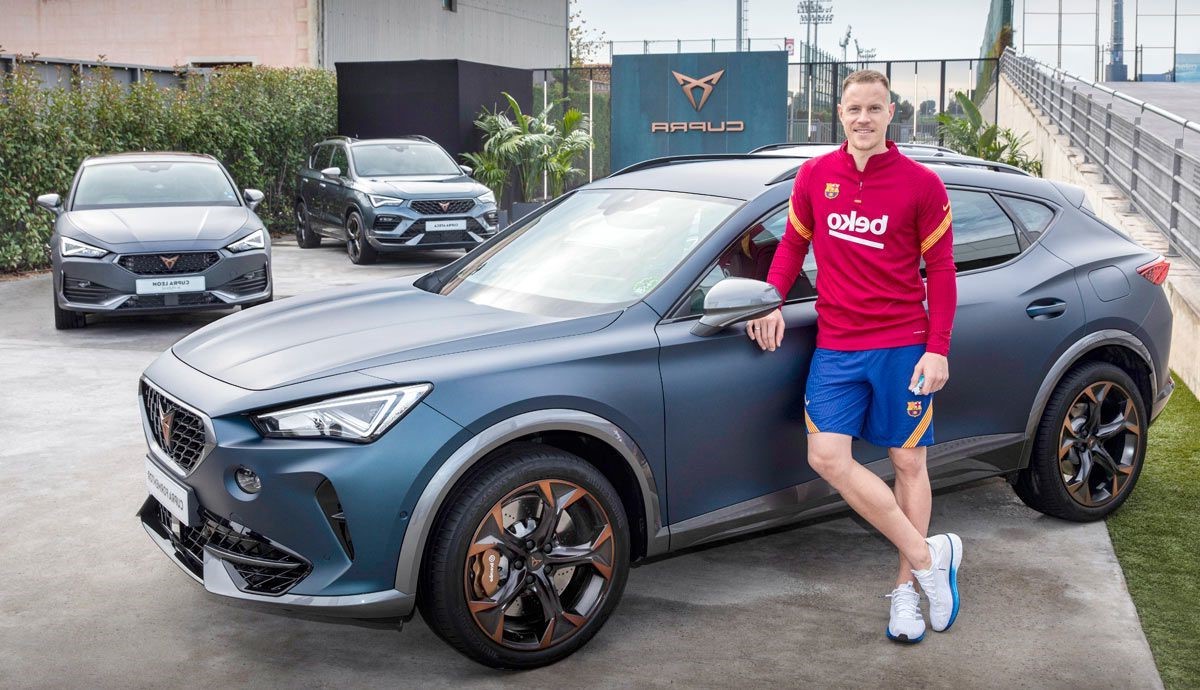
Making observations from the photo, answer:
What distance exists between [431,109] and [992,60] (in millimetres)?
15408

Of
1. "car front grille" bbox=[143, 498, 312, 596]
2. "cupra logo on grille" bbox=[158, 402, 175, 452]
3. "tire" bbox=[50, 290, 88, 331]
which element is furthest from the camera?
"tire" bbox=[50, 290, 88, 331]

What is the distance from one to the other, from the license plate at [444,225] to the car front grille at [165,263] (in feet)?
17.6

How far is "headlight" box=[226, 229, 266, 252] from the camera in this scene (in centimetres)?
1079

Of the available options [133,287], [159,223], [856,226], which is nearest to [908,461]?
[856,226]

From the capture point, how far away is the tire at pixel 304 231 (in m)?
18.5

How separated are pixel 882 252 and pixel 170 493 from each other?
2.45 m

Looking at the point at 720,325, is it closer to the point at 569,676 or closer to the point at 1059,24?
the point at 569,676

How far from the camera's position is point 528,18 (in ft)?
129

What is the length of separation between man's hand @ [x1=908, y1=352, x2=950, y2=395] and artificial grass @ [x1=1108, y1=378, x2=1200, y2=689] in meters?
1.16

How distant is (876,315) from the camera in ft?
13.3

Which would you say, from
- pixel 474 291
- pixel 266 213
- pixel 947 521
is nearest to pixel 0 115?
pixel 266 213

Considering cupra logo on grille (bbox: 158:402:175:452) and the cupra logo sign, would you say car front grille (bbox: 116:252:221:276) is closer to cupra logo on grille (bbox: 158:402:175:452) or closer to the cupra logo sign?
cupra logo on grille (bbox: 158:402:175:452)

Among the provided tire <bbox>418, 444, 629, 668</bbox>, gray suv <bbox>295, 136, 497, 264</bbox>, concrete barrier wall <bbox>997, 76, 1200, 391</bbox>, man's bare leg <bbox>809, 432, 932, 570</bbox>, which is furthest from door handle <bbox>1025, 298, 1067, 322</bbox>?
gray suv <bbox>295, 136, 497, 264</bbox>

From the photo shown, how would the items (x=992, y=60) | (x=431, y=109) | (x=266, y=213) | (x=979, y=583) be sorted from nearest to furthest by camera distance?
(x=979, y=583) → (x=266, y=213) → (x=431, y=109) → (x=992, y=60)
